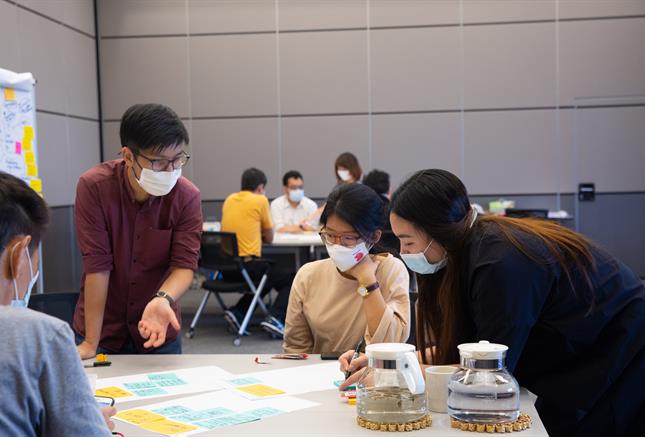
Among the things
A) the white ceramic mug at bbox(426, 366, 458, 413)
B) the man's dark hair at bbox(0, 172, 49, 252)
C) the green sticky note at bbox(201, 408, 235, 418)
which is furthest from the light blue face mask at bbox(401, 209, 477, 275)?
the man's dark hair at bbox(0, 172, 49, 252)

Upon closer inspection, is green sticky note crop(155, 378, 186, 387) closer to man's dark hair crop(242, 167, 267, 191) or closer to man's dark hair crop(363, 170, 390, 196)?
man's dark hair crop(363, 170, 390, 196)

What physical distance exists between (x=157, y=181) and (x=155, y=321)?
440 mm

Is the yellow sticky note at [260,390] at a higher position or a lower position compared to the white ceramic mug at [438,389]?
lower

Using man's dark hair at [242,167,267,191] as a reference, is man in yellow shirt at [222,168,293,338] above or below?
below

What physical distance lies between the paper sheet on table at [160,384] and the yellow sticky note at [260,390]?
76 mm

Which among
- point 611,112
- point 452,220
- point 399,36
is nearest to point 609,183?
point 611,112

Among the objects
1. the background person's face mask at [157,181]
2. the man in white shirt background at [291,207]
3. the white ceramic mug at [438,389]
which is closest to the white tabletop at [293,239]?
the man in white shirt background at [291,207]

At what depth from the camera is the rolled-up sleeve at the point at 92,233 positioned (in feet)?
7.41

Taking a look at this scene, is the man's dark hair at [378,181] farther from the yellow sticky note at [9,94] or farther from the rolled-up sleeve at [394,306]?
the rolled-up sleeve at [394,306]

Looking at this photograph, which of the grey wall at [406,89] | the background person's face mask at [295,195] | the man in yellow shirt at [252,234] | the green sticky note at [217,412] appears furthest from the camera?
the grey wall at [406,89]

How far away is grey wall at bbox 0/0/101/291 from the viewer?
18.7ft

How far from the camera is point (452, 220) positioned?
5.74 ft

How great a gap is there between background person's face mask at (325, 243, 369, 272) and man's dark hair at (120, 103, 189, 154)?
63cm

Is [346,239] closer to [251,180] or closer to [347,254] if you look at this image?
[347,254]
